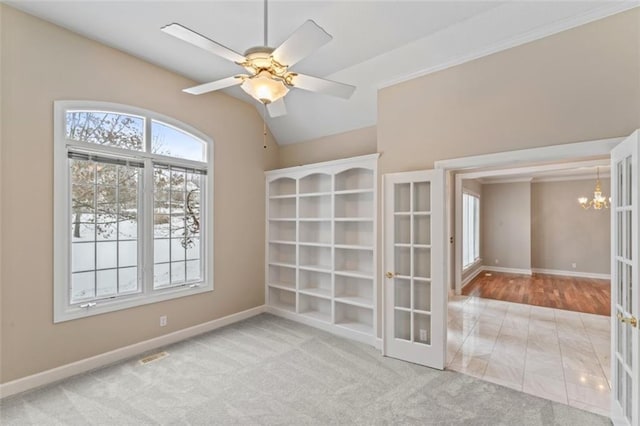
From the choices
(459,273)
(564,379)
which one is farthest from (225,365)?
(459,273)

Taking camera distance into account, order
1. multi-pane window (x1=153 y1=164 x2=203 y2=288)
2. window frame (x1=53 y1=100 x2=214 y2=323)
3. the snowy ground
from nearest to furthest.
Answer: window frame (x1=53 y1=100 x2=214 y2=323) → the snowy ground → multi-pane window (x1=153 y1=164 x2=203 y2=288)

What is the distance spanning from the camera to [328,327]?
14.0 ft

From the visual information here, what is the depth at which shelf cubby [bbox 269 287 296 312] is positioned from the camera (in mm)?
5098

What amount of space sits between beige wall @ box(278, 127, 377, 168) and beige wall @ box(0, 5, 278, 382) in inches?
65.1

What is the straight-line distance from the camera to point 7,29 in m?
2.65

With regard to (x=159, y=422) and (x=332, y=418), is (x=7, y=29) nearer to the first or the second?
(x=159, y=422)

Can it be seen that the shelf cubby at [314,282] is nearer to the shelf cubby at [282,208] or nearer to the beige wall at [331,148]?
the shelf cubby at [282,208]

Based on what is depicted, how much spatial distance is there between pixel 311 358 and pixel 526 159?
3.03m

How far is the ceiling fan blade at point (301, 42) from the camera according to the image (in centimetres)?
167

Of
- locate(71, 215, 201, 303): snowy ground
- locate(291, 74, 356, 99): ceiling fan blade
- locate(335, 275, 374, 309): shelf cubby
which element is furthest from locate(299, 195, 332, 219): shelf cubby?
locate(291, 74, 356, 99): ceiling fan blade

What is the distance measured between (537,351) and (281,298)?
3.67m

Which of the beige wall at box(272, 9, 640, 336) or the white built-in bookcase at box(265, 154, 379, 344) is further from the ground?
the beige wall at box(272, 9, 640, 336)

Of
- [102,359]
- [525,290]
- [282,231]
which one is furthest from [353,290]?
[525,290]

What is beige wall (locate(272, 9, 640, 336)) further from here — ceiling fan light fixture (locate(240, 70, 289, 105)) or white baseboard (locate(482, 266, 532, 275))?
white baseboard (locate(482, 266, 532, 275))
